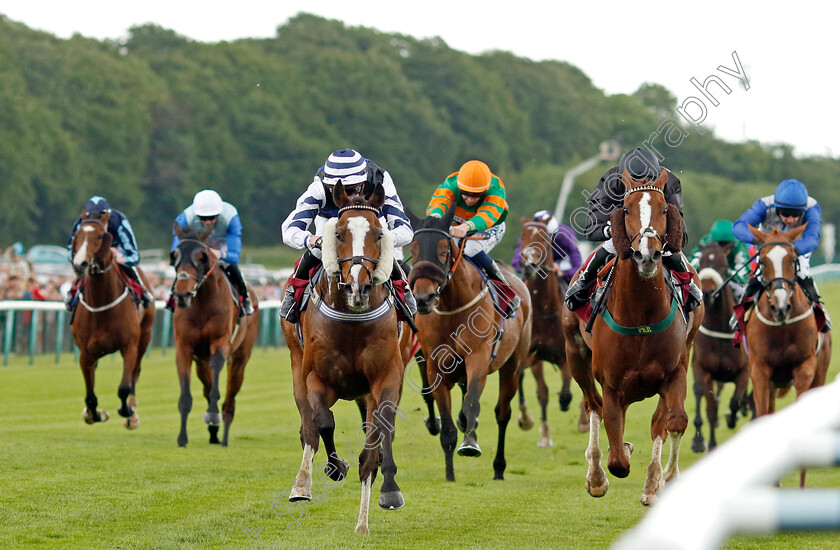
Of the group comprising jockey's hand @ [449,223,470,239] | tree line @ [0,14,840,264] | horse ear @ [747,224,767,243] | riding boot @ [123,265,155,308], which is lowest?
riding boot @ [123,265,155,308]

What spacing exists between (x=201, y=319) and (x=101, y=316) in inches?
34.7

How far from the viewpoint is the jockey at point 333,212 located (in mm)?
6531

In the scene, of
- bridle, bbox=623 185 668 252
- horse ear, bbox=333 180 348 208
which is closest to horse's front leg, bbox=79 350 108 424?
horse ear, bbox=333 180 348 208

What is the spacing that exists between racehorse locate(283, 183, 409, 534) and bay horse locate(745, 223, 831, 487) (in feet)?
10.6

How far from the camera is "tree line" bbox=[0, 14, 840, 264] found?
43656mm

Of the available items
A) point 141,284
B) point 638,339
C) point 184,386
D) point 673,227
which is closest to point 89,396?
point 184,386

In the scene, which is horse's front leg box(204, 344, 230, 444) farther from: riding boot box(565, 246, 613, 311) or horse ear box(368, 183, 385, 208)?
horse ear box(368, 183, 385, 208)

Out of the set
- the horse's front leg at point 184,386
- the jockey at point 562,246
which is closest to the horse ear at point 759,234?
the jockey at point 562,246

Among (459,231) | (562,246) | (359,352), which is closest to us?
(359,352)

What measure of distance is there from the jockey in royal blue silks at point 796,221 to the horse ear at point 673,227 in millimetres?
2800

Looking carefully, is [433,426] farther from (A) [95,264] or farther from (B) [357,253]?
(B) [357,253]

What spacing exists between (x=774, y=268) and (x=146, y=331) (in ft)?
19.8

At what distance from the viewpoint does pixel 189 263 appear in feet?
32.8

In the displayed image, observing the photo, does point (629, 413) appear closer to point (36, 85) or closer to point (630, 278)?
point (630, 278)
